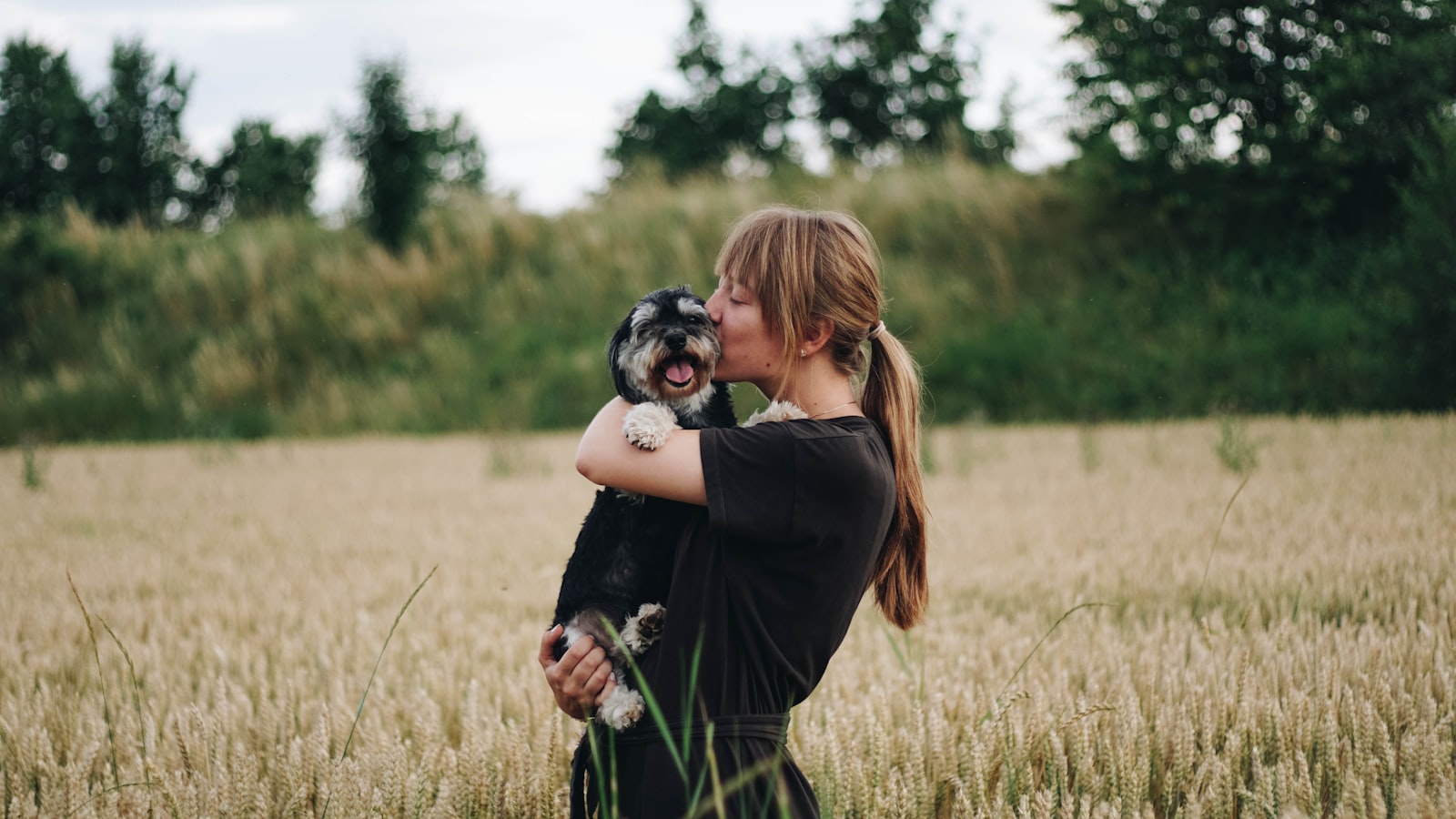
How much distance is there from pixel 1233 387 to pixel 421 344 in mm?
12233

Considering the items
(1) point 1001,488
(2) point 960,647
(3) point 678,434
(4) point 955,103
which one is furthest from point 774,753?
(4) point 955,103

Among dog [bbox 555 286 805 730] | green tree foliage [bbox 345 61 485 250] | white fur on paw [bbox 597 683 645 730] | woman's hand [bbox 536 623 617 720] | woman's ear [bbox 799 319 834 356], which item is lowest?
white fur on paw [bbox 597 683 645 730]

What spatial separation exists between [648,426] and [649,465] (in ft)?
0.28

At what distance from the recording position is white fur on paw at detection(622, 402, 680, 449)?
2244 mm

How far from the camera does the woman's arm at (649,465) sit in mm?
2236

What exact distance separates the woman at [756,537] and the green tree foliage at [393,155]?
17.0 m

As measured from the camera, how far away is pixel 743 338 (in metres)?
2.52

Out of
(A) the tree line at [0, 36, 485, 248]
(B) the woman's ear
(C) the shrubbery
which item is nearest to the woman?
(B) the woman's ear

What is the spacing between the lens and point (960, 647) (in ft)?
13.5

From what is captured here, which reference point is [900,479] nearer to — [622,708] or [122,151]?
[622,708]

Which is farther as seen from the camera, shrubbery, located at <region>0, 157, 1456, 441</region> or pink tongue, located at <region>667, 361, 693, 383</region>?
shrubbery, located at <region>0, 157, 1456, 441</region>

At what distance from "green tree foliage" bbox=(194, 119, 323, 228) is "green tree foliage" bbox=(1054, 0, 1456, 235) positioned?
29.3 meters

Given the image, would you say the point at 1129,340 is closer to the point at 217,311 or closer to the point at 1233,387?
the point at 1233,387

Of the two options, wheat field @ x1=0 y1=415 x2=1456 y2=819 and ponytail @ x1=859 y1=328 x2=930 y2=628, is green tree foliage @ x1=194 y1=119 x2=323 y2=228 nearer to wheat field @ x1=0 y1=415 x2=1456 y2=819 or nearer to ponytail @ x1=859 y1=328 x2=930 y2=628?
wheat field @ x1=0 y1=415 x2=1456 y2=819
